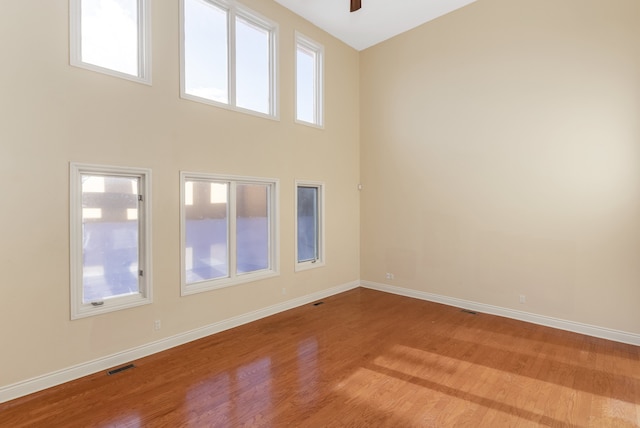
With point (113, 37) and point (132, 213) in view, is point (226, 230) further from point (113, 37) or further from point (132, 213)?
point (113, 37)

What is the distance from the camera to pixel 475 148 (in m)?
4.95

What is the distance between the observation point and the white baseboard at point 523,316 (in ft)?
12.8

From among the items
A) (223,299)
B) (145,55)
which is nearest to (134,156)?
(145,55)

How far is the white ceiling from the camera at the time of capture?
4.87 m

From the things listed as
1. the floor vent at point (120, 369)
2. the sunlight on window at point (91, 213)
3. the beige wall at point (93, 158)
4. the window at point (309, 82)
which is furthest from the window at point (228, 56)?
the floor vent at point (120, 369)

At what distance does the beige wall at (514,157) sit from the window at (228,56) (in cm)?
222

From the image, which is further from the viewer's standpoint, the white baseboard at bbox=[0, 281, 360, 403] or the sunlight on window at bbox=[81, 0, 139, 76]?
the sunlight on window at bbox=[81, 0, 139, 76]

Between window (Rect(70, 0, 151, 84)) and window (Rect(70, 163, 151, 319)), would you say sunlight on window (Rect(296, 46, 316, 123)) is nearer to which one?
window (Rect(70, 0, 151, 84))

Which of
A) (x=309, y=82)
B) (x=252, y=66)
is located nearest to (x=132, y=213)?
(x=252, y=66)

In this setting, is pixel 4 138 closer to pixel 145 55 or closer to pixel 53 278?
pixel 53 278

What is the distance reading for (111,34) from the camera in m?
3.37

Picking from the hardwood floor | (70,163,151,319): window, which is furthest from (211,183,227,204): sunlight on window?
the hardwood floor

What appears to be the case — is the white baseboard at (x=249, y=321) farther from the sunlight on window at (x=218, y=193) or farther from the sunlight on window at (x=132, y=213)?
the sunlight on window at (x=218, y=193)

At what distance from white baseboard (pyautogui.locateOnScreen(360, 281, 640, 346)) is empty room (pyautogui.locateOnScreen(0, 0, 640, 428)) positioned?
0.03m
